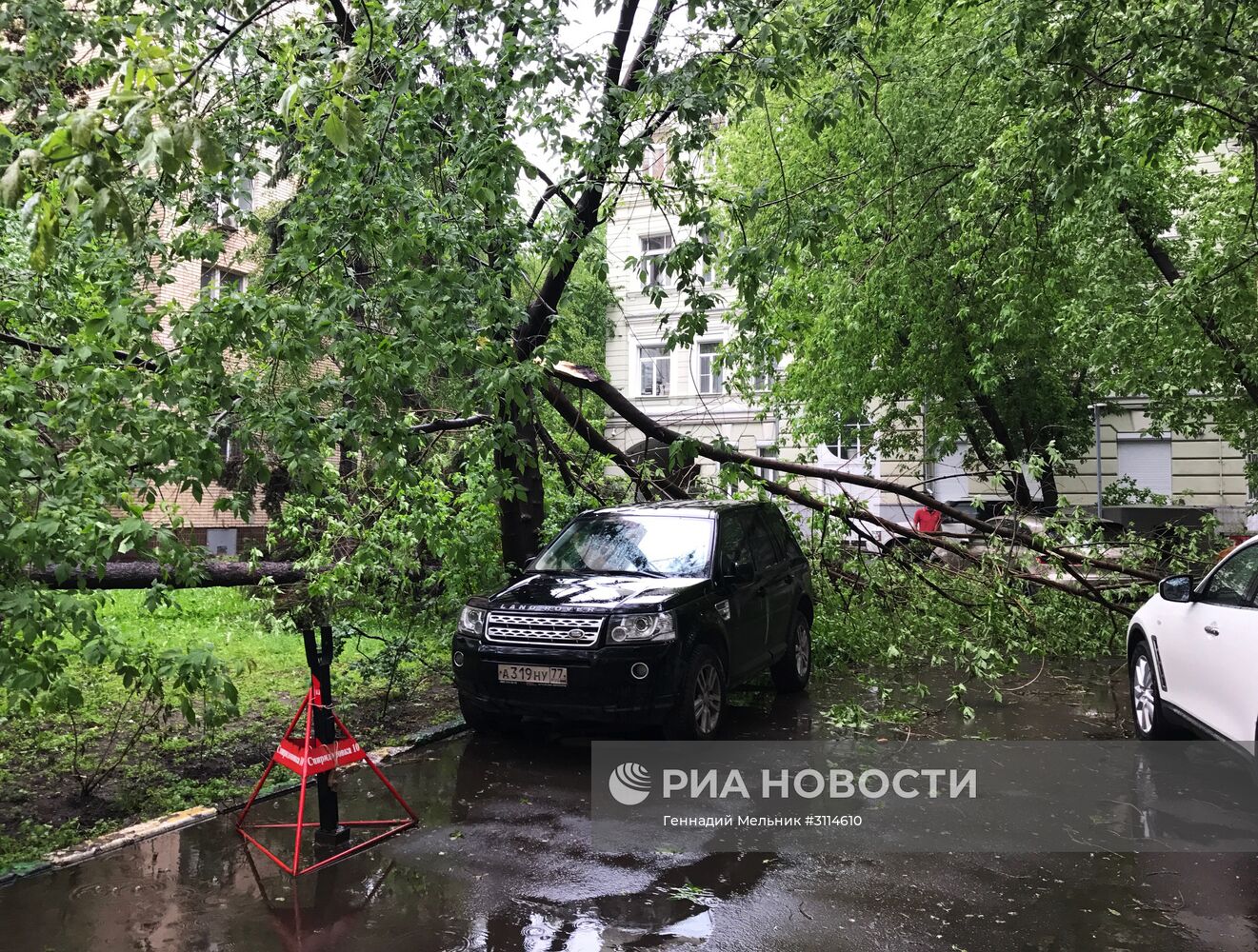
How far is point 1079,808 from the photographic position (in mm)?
5914

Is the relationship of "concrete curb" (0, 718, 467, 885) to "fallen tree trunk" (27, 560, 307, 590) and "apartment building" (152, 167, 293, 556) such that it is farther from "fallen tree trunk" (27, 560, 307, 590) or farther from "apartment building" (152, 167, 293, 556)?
"apartment building" (152, 167, 293, 556)

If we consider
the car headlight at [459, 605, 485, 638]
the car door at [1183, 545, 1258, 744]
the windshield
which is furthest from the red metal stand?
the car door at [1183, 545, 1258, 744]

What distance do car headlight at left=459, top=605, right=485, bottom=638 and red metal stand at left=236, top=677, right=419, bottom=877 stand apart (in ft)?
5.40

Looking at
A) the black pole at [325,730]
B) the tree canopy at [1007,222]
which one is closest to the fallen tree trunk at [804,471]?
the tree canopy at [1007,222]

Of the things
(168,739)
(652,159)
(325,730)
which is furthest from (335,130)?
(652,159)

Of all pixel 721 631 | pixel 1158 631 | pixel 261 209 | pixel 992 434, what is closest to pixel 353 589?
pixel 721 631

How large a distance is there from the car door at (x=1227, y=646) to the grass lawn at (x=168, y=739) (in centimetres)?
552

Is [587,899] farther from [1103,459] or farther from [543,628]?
[1103,459]

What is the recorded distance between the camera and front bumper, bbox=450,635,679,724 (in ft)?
21.7

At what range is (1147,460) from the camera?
2575 cm

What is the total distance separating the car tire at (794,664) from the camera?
354 inches

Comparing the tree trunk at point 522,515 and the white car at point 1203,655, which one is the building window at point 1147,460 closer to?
the white car at point 1203,655

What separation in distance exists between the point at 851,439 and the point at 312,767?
32.1ft

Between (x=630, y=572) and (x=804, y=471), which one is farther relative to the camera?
(x=804, y=471)
